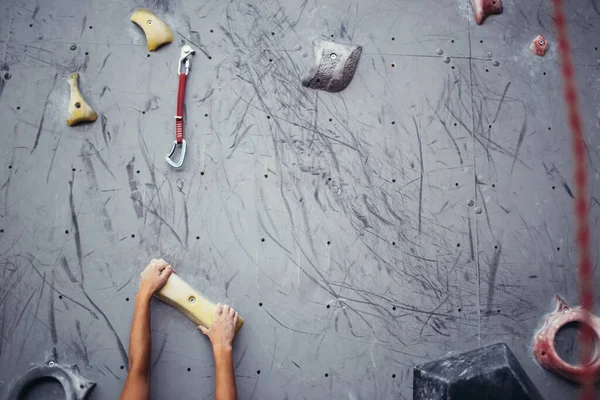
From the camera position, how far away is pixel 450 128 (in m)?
2.29

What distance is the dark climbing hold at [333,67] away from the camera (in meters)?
2.25

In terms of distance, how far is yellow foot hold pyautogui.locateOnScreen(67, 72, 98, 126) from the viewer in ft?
7.14

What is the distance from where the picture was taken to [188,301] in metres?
2.06

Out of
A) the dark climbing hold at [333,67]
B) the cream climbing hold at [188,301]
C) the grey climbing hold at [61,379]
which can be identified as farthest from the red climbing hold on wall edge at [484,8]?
the grey climbing hold at [61,379]

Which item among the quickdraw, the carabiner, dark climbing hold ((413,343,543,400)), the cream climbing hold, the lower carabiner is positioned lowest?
dark climbing hold ((413,343,543,400))

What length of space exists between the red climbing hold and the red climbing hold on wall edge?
0.62 feet

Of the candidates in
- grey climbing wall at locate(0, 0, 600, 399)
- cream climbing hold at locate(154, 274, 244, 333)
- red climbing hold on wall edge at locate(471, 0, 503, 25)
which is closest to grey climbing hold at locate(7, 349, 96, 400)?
grey climbing wall at locate(0, 0, 600, 399)

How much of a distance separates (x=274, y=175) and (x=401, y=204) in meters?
0.50

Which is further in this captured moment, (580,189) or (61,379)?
(580,189)

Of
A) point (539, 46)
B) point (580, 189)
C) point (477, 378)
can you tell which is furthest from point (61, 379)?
point (539, 46)

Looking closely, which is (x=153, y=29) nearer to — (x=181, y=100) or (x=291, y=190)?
(x=181, y=100)

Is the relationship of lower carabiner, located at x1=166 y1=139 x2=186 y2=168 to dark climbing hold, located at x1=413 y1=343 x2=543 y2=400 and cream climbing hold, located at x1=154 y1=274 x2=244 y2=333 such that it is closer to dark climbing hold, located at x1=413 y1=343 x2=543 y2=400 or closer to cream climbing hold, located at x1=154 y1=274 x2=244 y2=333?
cream climbing hold, located at x1=154 y1=274 x2=244 y2=333

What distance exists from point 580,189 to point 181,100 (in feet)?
5.28

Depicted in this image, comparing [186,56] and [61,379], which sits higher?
[186,56]
